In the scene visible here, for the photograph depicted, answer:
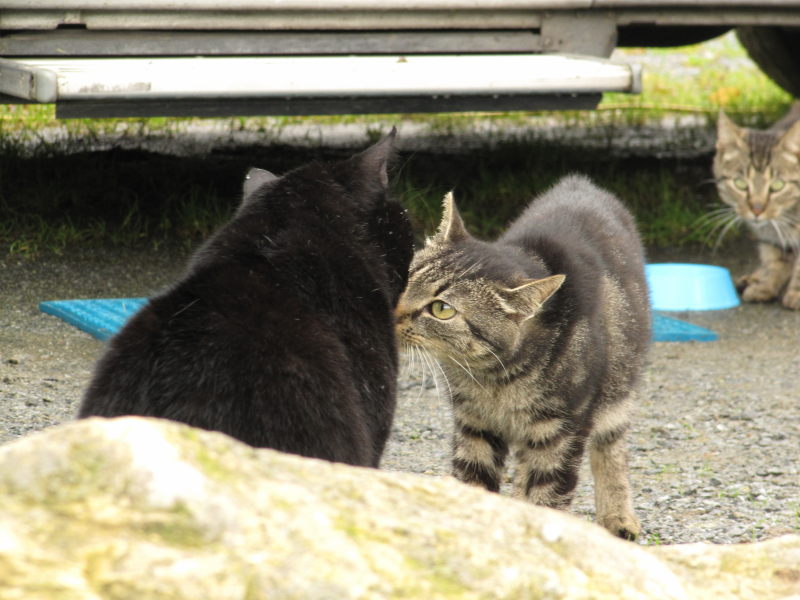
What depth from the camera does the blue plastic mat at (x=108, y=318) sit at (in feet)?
14.6

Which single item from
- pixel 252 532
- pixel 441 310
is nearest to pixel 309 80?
pixel 441 310

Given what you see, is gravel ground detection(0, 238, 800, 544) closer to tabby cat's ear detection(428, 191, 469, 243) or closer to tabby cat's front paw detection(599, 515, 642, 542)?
tabby cat's front paw detection(599, 515, 642, 542)

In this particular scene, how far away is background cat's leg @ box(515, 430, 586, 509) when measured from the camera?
3092 millimetres

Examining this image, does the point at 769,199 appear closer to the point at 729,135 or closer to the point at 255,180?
the point at 729,135

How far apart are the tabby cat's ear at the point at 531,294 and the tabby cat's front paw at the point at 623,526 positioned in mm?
688

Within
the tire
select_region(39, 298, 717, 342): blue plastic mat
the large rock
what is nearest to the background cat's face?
select_region(39, 298, 717, 342): blue plastic mat

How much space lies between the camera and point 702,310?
5570mm

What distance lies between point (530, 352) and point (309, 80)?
1.76 m

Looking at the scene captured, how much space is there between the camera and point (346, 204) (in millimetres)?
2754

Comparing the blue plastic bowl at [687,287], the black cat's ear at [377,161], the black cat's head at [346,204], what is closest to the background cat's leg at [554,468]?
the black cat's head at [346,204]

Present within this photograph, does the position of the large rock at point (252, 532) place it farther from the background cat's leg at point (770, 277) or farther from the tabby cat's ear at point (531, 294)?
the background cat's leg at point (770, 277)

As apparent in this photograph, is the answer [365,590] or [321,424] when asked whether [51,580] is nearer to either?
[365,590]

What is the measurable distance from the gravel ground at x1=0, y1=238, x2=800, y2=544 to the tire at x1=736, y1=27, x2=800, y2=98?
2.69 metres

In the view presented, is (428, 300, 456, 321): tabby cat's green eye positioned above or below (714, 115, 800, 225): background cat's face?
below
